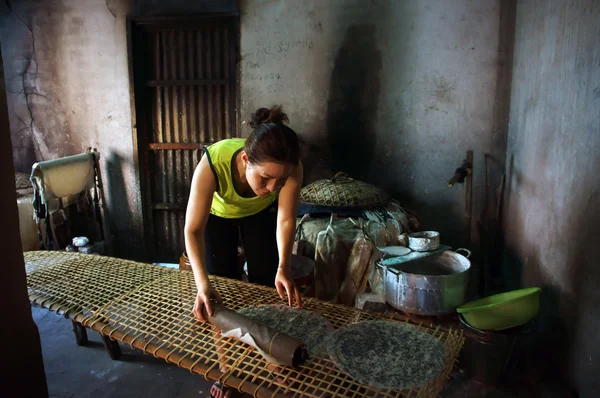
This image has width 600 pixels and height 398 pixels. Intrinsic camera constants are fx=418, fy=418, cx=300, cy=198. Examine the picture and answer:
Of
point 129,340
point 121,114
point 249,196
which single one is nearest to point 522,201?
point 249,196

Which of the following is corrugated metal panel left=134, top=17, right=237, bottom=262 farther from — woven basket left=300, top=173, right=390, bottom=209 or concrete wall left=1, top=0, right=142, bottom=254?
woven basket left=300, top=173, right=390, bottom=209

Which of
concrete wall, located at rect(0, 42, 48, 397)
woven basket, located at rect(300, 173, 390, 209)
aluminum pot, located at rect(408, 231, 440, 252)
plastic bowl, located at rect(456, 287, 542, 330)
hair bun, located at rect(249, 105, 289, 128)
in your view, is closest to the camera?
concrete wall, located at rect(0, 42, 48, 397)

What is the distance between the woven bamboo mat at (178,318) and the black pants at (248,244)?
0.19 metres

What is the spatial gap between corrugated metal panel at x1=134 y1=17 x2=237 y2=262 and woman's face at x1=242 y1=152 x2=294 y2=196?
2.63 m

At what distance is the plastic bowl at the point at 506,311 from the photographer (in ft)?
7.04

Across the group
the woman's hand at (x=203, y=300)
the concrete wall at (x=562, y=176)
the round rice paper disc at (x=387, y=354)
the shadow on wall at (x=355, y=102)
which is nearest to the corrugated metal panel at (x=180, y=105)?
the shadow on wall at (x=355, y=102)

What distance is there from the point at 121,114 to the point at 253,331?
353 cm

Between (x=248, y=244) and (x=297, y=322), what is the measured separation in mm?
766

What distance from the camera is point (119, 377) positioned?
251 cm

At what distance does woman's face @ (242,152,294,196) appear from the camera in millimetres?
1613

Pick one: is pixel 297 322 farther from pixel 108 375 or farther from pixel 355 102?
pixel 355 102

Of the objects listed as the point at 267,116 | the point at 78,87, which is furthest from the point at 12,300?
the point at 78,87

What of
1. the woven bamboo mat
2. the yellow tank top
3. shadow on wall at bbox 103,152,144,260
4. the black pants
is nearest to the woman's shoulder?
the yellow tank top

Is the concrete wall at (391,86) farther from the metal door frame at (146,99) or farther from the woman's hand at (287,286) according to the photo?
the woman's hand at (287,286)
